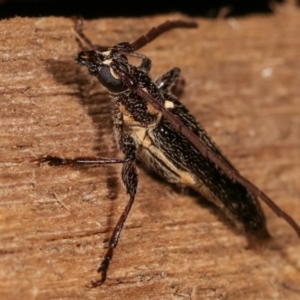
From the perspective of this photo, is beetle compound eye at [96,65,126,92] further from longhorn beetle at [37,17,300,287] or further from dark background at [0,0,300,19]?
dark background at [0,0,300,19]

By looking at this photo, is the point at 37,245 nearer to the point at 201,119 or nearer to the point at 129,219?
the point at 129,219

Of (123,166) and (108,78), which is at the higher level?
(108,78)

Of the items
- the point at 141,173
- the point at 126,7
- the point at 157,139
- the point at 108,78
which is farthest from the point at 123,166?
the point at 126,7

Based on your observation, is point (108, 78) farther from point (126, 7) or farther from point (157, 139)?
point (126, 7)

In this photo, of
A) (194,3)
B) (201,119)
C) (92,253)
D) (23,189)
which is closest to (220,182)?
(201,119)

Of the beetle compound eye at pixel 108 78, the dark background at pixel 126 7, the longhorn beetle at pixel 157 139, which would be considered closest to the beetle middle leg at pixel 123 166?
the longhorn beetle at pixel 157 139

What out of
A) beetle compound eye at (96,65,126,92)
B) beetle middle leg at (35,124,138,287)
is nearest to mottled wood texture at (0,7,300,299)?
beetle middle leg at (35,124,138,287)
